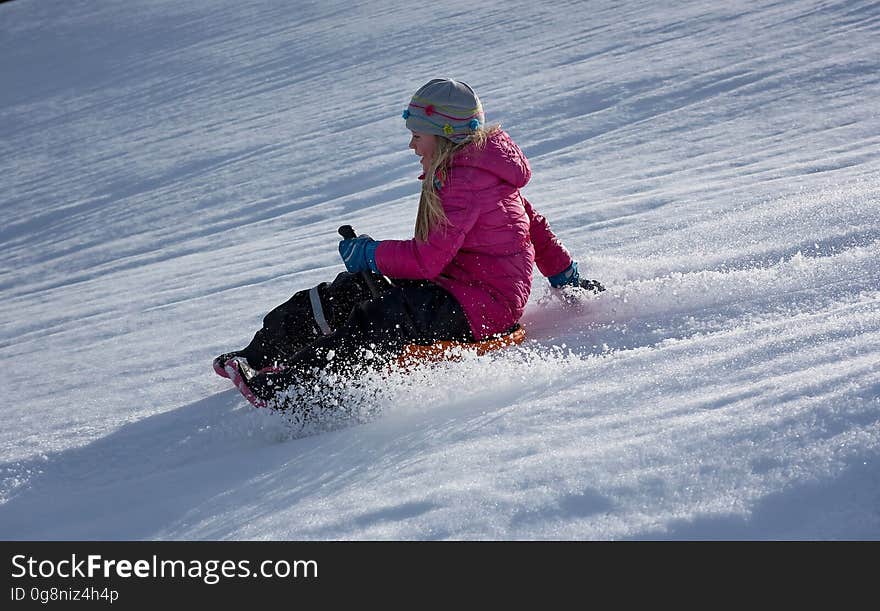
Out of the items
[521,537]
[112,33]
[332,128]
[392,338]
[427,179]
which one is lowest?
[521,537]

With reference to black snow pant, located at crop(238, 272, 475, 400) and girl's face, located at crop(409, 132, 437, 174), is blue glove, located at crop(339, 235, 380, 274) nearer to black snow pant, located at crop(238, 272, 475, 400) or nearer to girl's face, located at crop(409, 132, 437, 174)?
black snow pant, located at crop(238, 272, 475, 400)

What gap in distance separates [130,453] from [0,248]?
7.10 metres

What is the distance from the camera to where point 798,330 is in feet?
9.70

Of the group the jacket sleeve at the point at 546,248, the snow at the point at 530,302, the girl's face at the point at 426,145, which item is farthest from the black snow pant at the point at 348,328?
the jacket sleeve at the point at 546,248

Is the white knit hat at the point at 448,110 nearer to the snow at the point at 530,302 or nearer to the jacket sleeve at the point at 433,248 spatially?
the jacket sleeve at the point at 433,248

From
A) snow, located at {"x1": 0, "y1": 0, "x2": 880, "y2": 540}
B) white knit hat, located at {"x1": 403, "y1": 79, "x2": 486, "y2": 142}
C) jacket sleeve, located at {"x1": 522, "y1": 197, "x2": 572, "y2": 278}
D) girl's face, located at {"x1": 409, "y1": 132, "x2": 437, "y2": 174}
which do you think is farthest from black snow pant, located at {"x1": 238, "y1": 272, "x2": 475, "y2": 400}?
jacket sleeve, located at {"x1": 522, "y1": 197, "x2": 572, "y2": 278}

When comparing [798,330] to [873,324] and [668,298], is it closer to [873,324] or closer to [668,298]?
[873,324]

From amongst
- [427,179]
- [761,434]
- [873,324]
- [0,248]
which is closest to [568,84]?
[0,248]

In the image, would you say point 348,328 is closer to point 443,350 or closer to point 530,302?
point 443,350

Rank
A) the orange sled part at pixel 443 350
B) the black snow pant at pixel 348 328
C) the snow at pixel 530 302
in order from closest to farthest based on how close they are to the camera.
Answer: the snow at pixel 530 302
the black snow pant at pixel 348 328
the orange sled part at pixel 443 350

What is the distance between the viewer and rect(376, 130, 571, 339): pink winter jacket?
343 centimetres

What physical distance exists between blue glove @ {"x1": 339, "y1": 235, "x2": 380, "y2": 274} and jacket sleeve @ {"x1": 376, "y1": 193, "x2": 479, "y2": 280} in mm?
41

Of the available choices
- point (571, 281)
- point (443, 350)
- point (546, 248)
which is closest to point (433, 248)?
point (443, 350)

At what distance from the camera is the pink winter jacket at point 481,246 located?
343 centimetres
